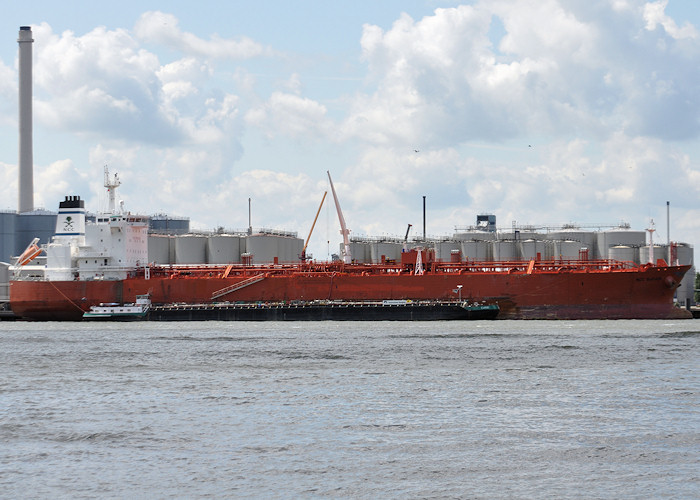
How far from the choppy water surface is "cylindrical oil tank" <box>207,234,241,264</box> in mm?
48699

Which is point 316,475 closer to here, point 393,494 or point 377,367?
point 393,494

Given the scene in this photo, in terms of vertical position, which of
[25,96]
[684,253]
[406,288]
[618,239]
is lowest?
[406,288]

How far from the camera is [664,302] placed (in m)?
55.8

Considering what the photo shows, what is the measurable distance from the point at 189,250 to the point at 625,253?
38.3m

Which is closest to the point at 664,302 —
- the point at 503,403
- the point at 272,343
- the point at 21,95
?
the point at 272,343

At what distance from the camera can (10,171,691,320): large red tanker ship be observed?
55375 millimetres

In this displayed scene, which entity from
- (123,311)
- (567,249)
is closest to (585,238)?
(567,249)

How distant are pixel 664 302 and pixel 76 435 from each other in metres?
42.3

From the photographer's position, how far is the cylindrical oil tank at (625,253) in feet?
275

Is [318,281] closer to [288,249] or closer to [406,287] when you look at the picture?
[406,287]

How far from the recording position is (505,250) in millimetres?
86188

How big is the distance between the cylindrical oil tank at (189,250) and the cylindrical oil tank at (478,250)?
77.8 feet

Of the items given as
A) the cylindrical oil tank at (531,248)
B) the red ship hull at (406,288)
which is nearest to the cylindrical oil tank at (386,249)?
the cylindrical oil tank at (531,248)

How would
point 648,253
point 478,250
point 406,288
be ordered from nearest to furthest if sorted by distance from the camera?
point 406,288 < point 648,253 < point 478,250
